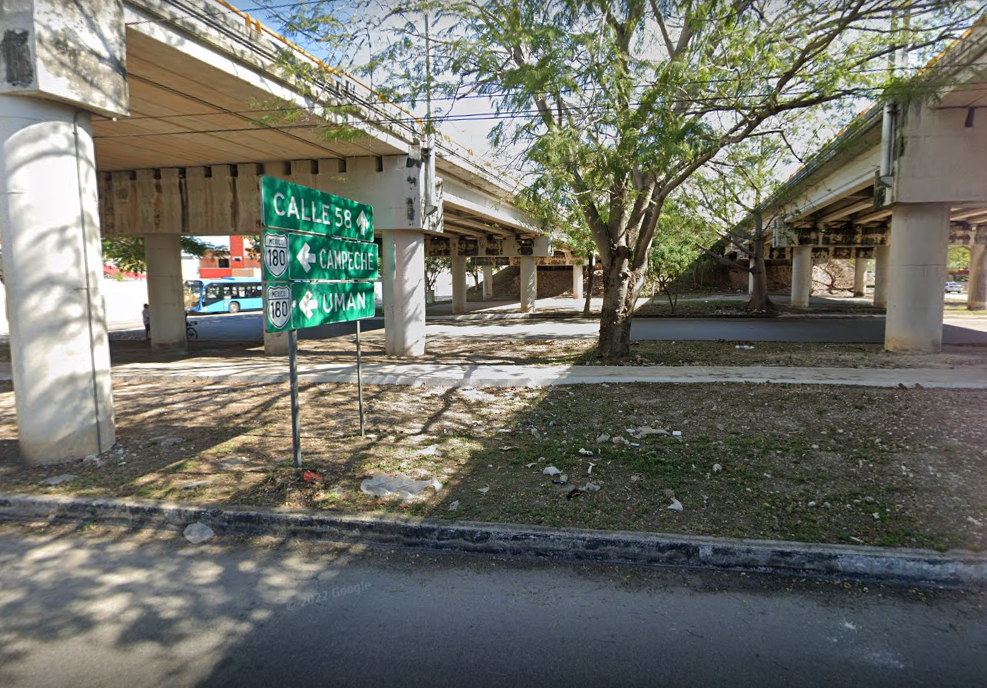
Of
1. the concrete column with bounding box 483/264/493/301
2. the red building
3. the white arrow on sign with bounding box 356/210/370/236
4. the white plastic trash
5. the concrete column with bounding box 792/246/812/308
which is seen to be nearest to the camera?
the white plastic trash

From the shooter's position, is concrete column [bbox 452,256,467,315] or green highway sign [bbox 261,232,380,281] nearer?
green highway sign [bbox 261,232,380,281]

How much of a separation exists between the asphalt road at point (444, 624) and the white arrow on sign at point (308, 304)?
86.6 inches

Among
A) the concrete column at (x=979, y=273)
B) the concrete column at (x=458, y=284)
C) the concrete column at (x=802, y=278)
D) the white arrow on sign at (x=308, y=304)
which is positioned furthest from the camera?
the concrete column at (x=458, y=284)

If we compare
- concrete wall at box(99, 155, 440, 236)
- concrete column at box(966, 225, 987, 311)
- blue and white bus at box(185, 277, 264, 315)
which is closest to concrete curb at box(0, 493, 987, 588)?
concrete wall at box(99, 155, 440, 236)

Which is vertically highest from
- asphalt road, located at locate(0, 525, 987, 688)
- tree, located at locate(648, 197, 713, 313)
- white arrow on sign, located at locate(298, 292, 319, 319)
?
tree, located at locate(648, 197, 713, 313)

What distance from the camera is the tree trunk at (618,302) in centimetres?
1226

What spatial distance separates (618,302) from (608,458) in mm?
6631

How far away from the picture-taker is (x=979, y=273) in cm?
3212

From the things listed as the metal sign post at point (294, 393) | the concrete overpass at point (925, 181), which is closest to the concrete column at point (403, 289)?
the metal sign post at point (294, 393)

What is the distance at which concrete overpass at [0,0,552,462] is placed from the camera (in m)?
6.01

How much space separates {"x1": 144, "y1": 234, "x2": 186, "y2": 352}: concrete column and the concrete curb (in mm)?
13456

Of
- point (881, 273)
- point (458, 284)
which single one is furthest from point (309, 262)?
point (881, 273)

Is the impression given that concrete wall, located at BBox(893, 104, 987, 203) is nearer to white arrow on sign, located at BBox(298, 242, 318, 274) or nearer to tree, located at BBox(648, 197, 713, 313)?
tree, located at BBox(648, 197, 713, 313)

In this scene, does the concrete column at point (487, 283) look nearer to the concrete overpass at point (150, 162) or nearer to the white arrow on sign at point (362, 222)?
the concrete overpass at point (150, 162)
